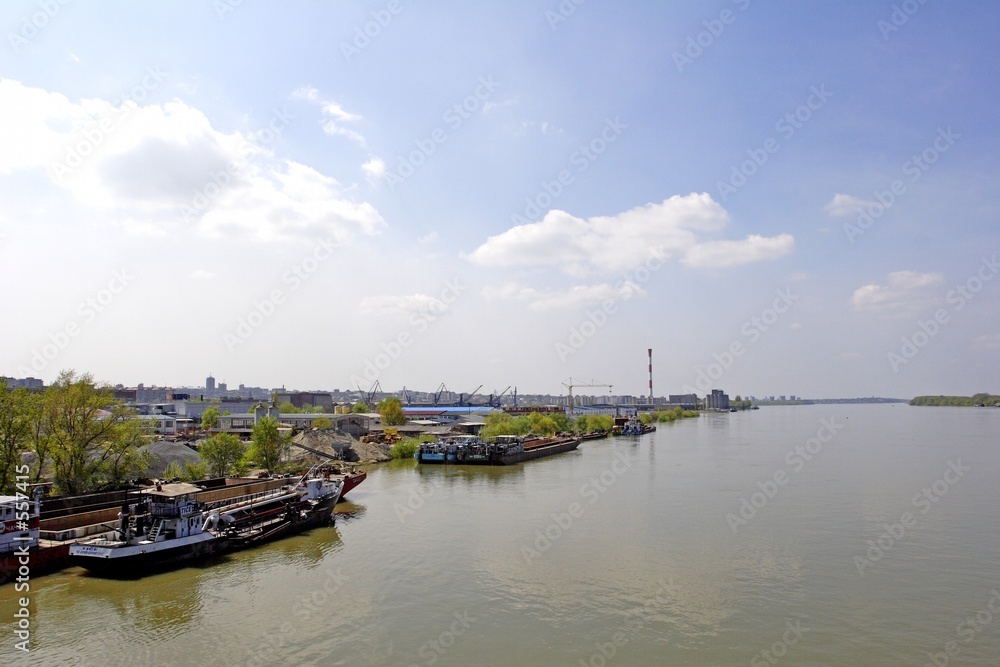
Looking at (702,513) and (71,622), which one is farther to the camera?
(702,513)

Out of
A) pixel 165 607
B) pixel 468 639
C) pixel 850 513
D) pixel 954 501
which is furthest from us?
pixel 954 501

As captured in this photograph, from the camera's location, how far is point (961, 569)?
18.5m

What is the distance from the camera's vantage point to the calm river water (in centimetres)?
1301

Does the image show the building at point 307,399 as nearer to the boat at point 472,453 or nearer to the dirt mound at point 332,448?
the dirt mound at point 332,448

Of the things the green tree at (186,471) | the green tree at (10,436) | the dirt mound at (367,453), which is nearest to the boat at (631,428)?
→ the dirt mound at (367,453)

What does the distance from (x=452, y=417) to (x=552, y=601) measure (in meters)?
89.0

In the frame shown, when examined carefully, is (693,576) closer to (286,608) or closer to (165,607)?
(286,608)

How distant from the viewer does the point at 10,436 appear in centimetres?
2308

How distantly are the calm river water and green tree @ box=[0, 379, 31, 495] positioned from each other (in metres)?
7.89

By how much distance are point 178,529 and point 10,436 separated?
971 cm

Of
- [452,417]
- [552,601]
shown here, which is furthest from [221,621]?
[452,417]

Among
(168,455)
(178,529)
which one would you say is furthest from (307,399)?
(178,529)

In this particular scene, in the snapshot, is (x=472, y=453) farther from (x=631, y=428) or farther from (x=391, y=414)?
(x=631, y=428)

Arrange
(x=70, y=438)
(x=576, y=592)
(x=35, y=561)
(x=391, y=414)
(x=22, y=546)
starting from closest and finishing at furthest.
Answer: (x=576, y=592) < (x=22, y=546) < (x=35, y=561) < (x=70, y=438) < (x=391, y=414)
